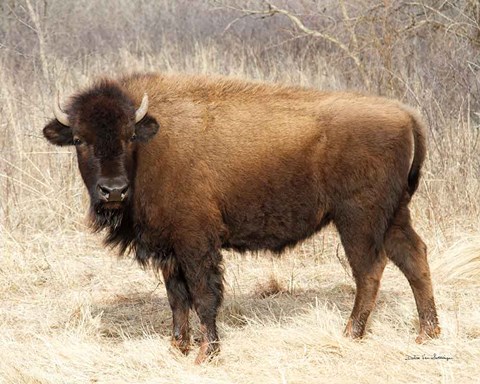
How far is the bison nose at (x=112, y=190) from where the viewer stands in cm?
576

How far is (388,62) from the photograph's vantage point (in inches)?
393

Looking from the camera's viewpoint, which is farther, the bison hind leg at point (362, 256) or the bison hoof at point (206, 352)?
the bison hind leg at point (362, 256)

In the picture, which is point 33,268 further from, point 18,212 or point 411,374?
point 411,374

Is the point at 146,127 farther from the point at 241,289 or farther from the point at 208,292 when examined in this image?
the point at 241,289

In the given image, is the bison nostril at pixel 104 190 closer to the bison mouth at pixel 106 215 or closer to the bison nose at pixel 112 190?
the bison nose at pixel 112 190

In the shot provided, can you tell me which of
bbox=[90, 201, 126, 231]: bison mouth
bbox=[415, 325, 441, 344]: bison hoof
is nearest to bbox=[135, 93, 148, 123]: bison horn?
bbox=[90, 201, 126, 231]: bison mouth

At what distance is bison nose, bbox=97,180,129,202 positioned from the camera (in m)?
5.76

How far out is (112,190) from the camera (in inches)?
227

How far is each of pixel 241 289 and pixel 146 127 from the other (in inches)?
97.3

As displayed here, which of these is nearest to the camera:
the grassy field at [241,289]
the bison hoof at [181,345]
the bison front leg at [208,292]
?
the grassy field at [241,289]

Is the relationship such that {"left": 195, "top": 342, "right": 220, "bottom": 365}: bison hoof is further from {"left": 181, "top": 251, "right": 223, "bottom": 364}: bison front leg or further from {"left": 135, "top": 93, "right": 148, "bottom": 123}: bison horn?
{"left": 135, "top": 93, "right": 148, "bottom": 123}: bison horn

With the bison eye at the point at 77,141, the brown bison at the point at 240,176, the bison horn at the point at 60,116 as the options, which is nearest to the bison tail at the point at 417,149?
the brown bison at the point at 240,176

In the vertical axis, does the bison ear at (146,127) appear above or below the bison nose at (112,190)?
above

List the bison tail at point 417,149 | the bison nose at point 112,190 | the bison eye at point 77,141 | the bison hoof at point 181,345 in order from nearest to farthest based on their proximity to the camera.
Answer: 1. the bison nose at point 112,190
2. the bison eye at point 77,141
3. the bison hoof at point 181,345
4. the bison tail at point 417,149
